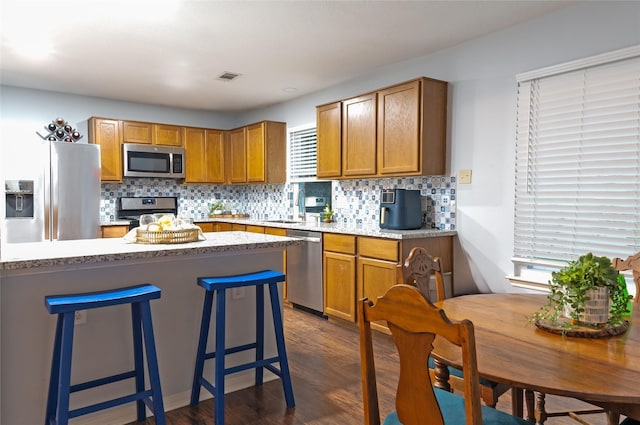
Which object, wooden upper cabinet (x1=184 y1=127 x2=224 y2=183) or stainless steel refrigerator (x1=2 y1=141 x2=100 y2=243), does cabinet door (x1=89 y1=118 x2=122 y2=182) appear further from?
wooden upper cabinet (x1=184 y1=127 x2=224 y2=183)

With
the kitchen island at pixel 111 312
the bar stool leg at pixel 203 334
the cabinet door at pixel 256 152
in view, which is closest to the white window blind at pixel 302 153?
the cabinet door at pixel 256 152

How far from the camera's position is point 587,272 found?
5.00 feet

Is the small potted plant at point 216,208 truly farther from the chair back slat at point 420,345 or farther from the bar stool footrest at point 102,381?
the chair back slat at point 420,345

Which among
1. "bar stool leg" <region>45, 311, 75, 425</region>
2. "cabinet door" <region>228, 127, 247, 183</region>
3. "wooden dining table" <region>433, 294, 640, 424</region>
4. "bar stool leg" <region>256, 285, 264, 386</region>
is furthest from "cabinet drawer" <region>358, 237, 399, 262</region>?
"cabinet door" <region>228, 127, 247, 183</region>

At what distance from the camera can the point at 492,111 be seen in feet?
11.3

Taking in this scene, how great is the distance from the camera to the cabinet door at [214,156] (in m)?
6.17

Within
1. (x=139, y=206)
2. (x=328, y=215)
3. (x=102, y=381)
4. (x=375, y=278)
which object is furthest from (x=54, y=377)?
(x=139, y=206)

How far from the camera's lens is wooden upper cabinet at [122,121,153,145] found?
17.9ft

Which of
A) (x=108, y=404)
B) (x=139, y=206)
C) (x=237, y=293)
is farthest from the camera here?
(x=139, y=206)

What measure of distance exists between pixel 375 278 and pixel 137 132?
3703mm

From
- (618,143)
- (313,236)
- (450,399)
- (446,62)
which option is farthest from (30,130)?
(618,143)

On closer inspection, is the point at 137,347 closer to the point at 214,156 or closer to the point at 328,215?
the point at 328,215

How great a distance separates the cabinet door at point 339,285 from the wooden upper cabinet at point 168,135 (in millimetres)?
2933

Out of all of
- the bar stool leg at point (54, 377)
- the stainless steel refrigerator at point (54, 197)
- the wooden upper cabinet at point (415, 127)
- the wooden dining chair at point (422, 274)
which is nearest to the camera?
the wooden dining chair at point (422, 274)
